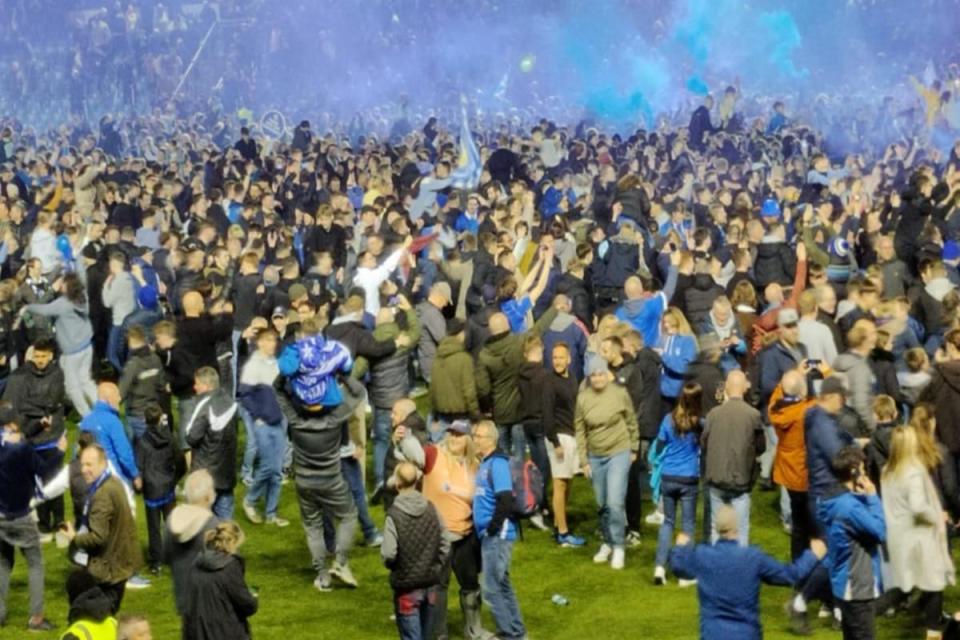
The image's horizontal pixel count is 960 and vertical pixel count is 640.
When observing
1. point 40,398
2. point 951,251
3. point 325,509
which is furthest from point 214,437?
point 951,251

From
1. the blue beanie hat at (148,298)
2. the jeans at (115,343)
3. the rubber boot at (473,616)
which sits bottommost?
the rubber boot at (473,616)

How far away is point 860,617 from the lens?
11766 mm

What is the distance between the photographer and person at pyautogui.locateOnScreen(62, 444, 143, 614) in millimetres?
12656

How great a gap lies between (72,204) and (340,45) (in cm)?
2308

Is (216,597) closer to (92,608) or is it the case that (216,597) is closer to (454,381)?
(92,608)

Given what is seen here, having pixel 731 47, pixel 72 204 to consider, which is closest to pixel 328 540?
pixel 72 204

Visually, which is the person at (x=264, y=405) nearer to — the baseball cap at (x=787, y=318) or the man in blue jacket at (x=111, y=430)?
the man in blue jacket at (x=111, y=430)

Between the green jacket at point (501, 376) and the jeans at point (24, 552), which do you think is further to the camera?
the green jacket at point (501, 376)

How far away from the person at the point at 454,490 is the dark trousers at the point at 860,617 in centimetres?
258

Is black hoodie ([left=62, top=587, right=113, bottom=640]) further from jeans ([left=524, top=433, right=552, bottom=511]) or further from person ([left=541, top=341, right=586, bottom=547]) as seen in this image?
jeans ([left=524, top=433, right=552, bottom=511])

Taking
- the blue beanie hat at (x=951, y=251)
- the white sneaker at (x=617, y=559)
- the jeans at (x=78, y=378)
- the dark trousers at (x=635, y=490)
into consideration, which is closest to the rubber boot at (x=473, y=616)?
the white sneaker at (x=617, y=559)

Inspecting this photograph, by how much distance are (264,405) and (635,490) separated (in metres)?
3.19

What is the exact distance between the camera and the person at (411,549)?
11820 millimetres

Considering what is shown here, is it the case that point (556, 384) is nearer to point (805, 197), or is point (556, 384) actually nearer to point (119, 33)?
point (805, 197)
